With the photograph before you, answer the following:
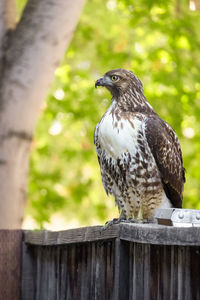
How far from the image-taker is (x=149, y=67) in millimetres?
9766

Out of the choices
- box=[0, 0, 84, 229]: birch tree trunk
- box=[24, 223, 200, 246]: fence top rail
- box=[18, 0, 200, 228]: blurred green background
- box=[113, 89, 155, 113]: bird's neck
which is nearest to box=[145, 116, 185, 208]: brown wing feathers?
box=[113, 89, 155, 113]: bird's neck

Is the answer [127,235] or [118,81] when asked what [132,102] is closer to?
[118,81]

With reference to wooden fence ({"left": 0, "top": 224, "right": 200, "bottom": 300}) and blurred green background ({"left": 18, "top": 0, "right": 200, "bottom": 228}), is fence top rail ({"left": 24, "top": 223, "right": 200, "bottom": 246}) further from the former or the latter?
blurred green background ({"left": 18, "top": 0, "right": 200, "bottom": 228})

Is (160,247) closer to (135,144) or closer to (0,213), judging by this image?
(135,144)

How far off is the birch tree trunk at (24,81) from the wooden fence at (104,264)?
1.63m

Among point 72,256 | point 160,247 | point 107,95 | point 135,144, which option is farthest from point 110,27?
point 160,247

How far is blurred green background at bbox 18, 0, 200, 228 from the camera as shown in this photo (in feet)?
28.2

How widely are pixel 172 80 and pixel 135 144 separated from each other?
14.8 feet

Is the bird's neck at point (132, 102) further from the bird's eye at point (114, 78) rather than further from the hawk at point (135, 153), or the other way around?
the bird's eye at point (114, 78)

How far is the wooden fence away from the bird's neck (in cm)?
103

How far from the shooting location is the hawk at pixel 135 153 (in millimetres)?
4082

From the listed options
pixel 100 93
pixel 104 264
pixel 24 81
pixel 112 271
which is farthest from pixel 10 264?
pixel 100 93

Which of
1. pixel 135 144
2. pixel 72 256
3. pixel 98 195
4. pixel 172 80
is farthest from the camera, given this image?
pixel 98 195

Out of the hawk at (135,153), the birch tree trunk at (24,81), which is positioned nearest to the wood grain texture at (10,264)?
the hawk at (135,153)
